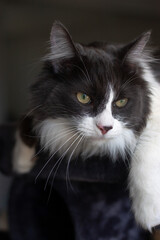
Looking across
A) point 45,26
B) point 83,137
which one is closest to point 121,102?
point 83,137

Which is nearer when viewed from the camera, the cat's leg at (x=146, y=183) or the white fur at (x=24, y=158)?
the cat's leg at (x=146, y=183)

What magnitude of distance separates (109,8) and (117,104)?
2373 mm

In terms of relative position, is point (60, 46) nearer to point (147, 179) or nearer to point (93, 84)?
point (93, 84)

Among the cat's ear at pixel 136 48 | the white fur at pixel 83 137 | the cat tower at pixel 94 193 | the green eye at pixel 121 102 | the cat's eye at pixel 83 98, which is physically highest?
the cat's ear at pixel 136 48

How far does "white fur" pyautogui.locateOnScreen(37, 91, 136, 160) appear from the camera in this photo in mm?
1082

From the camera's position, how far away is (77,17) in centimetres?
334

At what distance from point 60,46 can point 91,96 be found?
0.21 meters

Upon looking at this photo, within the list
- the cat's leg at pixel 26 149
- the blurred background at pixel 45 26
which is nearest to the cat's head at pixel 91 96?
the cat's leg at pixel 26 149

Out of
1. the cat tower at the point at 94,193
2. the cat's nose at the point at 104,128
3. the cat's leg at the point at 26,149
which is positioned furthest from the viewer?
the cat's leg at the point at 26,149

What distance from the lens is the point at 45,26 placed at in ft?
11.4

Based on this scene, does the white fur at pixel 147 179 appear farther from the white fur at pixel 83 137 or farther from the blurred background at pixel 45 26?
the blurred background at pixel 45 26

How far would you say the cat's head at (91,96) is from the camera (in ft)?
3.54

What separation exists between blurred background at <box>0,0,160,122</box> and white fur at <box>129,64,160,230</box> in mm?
2075

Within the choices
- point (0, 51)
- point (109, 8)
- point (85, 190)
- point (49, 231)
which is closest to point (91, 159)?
point (85, 190)
